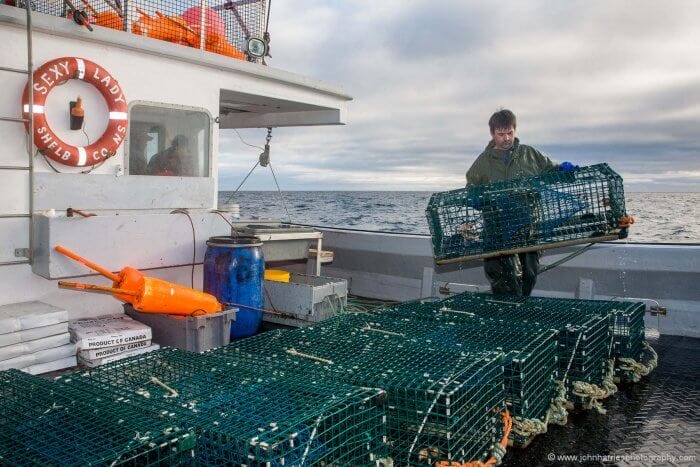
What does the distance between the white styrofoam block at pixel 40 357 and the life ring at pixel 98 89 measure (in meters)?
1.61

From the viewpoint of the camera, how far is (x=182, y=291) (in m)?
4.63

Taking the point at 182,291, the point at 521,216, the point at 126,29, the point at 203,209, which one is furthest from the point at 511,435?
the point at 126,29

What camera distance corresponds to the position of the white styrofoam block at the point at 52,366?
4.07 m

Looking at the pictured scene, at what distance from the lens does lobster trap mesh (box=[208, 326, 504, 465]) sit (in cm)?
252

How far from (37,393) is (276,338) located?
4.43ft

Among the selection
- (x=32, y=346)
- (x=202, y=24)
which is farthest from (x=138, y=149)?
(x=32, y=346)

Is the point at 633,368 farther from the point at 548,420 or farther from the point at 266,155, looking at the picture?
the point at 266,155

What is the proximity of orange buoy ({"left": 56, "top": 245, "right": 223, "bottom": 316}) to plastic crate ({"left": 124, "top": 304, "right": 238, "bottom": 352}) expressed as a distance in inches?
3.9

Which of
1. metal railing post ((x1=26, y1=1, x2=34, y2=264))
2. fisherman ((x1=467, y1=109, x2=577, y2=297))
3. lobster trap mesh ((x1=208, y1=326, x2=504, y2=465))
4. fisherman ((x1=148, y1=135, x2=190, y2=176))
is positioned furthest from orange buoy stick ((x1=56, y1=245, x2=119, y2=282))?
fisherman ((x1=467, y1=109, x2=577, y2=297))

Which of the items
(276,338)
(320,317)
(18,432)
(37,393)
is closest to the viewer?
(18,432)

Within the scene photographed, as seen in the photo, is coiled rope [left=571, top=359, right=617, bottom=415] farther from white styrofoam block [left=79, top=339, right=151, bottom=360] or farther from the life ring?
the life ring

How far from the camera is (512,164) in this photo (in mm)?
5414

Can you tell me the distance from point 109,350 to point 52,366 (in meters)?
0.40

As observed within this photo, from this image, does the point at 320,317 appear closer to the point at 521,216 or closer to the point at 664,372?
the point at 521,216
